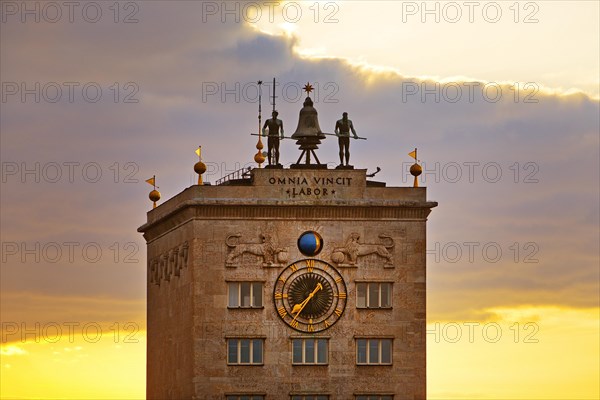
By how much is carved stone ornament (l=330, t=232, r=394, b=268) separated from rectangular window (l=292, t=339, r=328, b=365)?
5.58m

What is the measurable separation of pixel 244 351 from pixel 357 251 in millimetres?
Result: 10340

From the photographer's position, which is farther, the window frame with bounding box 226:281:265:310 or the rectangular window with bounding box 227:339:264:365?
the window frame with bounding box 226:281:265:310

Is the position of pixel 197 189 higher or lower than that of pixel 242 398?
higher

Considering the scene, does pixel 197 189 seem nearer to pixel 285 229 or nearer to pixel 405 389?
pixel 285 229

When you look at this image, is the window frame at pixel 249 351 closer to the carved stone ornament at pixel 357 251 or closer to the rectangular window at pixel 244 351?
the rectangular window at pixel 244 351

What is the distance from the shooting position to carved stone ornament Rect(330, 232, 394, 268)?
650 ft

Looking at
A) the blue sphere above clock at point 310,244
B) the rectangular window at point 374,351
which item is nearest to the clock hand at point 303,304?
the blue sphere above clock at point 310,244

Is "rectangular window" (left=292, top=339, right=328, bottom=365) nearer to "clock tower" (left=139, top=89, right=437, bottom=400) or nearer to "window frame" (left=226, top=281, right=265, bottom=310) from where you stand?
"clock tower" (left=139, top=89, right=437, bottom=400)

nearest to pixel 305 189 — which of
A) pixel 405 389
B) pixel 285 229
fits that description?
pixel 285 229

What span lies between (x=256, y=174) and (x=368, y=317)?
12.4m

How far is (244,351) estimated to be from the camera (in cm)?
19700

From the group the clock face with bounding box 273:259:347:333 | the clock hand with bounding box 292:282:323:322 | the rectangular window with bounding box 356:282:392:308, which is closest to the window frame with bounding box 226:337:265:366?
the clock face with bounding box 273:259:347:333

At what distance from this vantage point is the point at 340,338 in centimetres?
19788

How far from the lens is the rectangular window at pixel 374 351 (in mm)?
198250
